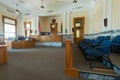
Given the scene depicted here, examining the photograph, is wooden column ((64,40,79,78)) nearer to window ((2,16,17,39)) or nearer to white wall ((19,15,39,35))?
window ((2,16,17,39))

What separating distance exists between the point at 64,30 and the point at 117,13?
280 inches

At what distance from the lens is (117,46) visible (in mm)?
4176

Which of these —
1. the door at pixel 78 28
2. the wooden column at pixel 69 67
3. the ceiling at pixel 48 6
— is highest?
the ceiling at pixel 48 6

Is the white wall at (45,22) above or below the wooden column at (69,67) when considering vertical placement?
above

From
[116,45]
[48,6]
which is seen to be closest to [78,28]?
[48,6]

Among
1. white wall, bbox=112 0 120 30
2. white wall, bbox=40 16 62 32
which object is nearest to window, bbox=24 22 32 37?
white wall, bbox=40 16 62 32

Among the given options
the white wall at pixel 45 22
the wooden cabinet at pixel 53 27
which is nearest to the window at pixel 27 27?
the white wall at pixel 45 22

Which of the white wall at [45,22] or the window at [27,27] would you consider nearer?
the window at [27,27]

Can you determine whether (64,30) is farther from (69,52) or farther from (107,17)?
(69,52)

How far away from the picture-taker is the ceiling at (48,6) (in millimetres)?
9405

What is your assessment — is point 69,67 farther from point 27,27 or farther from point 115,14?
point 27,27

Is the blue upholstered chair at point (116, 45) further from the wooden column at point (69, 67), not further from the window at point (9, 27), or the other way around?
the window at point (9, 27)

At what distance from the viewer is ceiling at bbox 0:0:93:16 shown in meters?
9.40

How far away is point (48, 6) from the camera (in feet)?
35.7
